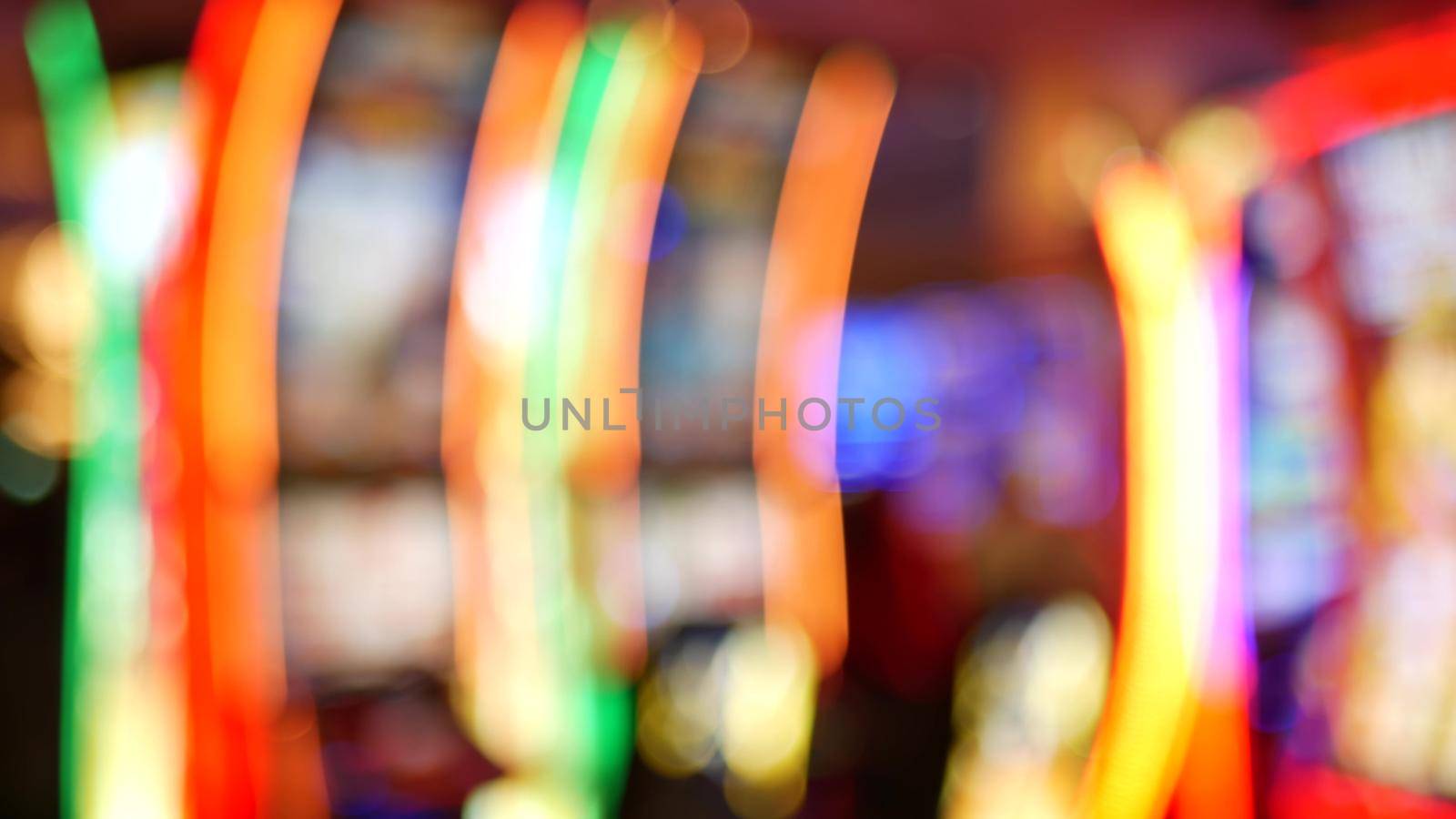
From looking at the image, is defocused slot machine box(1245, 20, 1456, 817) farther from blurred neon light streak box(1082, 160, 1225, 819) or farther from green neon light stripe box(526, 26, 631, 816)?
green neon light stripe box(526, 26, 631, 816)

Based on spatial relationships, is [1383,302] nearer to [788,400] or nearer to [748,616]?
Answer: [788,400]

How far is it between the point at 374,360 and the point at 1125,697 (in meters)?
1.39

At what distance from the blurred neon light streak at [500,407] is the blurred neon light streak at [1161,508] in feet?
3.39

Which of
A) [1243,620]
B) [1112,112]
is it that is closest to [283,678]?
[1243,620]

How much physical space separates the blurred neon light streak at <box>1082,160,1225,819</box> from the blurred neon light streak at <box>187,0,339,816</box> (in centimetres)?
138

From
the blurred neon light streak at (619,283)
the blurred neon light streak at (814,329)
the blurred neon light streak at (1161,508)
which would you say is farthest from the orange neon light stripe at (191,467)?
the blurred neon light streak at (1161,508)

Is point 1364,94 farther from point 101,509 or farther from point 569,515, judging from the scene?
point 101,509

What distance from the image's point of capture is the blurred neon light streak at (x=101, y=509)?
3.62ft

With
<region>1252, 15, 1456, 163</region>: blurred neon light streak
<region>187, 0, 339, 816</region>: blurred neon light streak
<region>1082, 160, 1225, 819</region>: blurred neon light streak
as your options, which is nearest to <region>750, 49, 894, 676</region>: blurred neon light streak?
<region>1082, 160, 1225, 819</region>: blurred neon light streak

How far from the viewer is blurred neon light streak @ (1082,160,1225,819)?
168cm

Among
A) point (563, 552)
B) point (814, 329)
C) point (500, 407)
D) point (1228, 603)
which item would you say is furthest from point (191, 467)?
point (1228, 603)

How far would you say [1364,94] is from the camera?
1.61m

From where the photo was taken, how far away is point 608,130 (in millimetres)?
1649

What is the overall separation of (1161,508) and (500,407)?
1.14 metres
